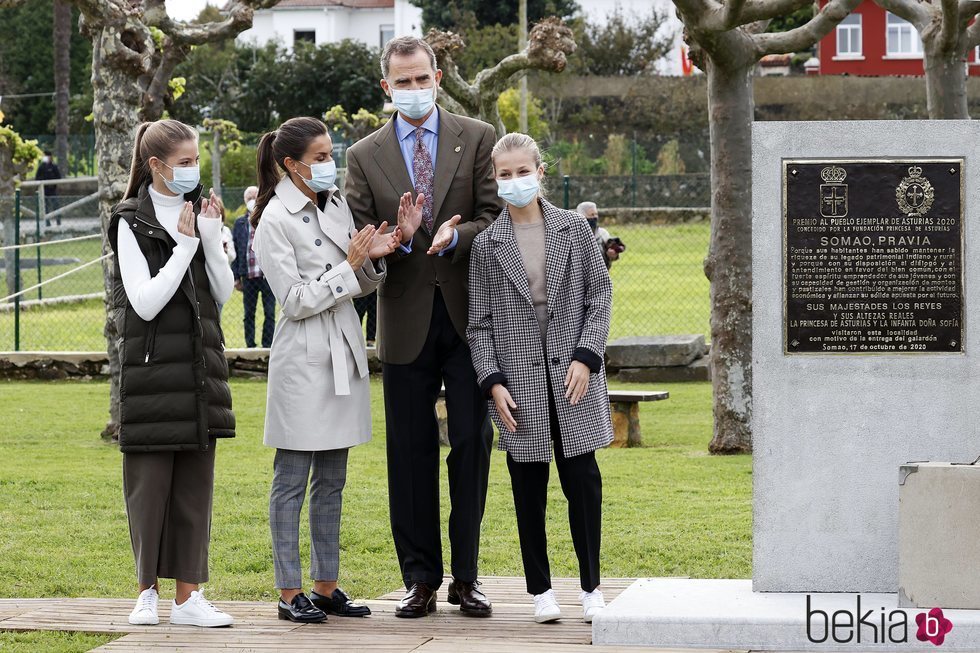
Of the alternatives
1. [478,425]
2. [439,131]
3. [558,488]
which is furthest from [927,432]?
[558,488]

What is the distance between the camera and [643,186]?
96.4ft

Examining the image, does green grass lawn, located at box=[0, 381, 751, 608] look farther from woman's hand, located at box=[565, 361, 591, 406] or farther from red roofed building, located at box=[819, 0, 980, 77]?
red roofed building, located at box=[819, 0, 980, 77]

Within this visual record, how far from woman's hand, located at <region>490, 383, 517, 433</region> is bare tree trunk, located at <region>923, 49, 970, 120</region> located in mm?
8596

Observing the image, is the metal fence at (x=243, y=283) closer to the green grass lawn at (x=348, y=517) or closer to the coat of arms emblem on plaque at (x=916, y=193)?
the green grass lawn at (x=348, y=517)

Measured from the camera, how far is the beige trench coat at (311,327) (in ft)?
19.3

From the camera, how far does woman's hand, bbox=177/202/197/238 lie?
228 inches

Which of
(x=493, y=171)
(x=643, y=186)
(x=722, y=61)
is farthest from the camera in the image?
(x=643, y=186)

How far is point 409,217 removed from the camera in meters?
5.88

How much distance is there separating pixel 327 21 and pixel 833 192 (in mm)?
60547

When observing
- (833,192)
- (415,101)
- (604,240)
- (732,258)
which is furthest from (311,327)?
(604,240)

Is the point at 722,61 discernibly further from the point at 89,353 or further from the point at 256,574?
the point at 89,353

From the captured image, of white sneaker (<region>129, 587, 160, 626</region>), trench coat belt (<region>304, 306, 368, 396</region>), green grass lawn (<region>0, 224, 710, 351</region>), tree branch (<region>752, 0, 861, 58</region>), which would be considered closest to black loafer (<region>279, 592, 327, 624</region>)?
white sneaker (<region>129, 587, 160, 626</region>)

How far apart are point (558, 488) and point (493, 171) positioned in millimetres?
4371

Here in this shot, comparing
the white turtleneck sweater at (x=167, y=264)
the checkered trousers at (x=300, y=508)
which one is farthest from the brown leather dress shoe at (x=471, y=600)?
the white turtleneck sweater at (x=167, y=264)
